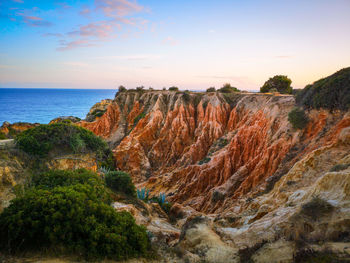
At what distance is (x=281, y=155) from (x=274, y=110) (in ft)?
20.0

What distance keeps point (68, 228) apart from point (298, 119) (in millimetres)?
15559

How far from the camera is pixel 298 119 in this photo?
14844mm

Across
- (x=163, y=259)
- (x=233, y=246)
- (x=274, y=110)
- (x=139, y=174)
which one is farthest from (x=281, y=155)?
(x=139, y=174)

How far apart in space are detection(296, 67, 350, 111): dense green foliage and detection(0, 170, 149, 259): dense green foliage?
13.7 meters

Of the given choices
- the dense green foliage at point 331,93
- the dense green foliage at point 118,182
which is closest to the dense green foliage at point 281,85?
the dense green foliage at point 331,93

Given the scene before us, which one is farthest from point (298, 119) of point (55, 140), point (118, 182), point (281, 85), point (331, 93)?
point (281, 85)

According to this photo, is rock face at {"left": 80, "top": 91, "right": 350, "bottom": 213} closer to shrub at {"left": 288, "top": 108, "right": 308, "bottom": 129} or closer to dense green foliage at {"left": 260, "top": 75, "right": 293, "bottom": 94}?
shrub at {"left": 288, "top": 108, "right": 308, "bottom": 129}

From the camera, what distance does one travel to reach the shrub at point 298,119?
47.5 feet

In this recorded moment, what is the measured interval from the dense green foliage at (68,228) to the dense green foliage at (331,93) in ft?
45.0

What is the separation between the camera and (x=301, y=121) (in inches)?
575

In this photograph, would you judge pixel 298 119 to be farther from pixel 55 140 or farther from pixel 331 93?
pixel 55 140

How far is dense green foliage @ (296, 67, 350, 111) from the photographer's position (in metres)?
12.5

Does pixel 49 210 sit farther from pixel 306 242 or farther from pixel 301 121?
pixel 301 121

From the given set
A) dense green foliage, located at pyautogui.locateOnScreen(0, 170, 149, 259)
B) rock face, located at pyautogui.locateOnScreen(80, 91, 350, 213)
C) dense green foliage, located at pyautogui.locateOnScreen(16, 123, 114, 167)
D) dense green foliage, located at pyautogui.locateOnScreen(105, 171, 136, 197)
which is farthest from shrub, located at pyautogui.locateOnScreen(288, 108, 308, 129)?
dense green foliage, located at pyautogui.locateOnScreen(16, 123, 114, 167)
